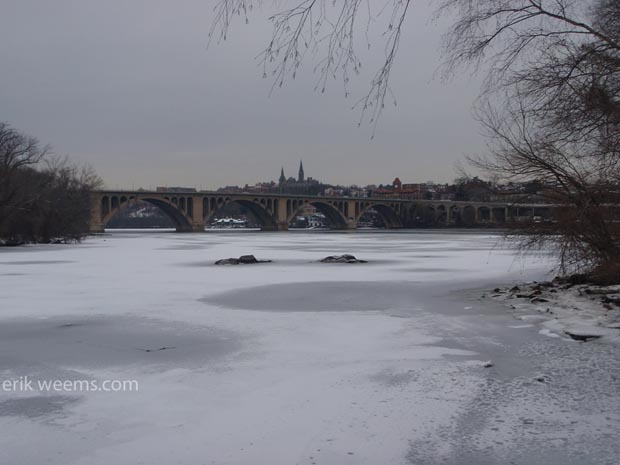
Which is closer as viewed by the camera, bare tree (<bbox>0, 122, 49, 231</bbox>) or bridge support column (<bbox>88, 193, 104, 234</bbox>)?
bare tree (<bbox>0, 122, 49, 231</bbox>)

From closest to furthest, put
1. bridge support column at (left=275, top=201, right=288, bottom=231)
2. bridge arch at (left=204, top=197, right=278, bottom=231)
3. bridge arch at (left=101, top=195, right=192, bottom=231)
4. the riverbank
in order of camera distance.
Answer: the riverbank, bridge arch at (left=101, top=195, right=192, bottom=231), bridge arch at (left=204, top=197, right=278, bottom=231), bridge support column at (left=275, top=201, right=288, bottom=231)

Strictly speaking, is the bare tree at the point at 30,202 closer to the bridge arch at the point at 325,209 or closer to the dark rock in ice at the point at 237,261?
the dark rock in ice at the point at 237,261

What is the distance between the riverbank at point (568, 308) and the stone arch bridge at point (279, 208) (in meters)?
65.2

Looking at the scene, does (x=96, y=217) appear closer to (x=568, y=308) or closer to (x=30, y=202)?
(x=30, y=202)

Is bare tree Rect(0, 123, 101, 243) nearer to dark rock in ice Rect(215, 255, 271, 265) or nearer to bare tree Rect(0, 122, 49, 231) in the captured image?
bare tree Rect(0, 122, 49, 231)

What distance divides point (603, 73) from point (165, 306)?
957 cm

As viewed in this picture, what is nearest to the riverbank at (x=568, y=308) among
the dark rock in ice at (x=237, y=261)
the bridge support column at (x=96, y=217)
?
the dark rock in ice at (x=237, y=261)

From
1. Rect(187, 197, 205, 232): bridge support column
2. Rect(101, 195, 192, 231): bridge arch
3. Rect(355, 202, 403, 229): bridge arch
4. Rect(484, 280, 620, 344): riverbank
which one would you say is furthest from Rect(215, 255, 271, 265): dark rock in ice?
Rect(355, 202, 403, 229): bridge arch

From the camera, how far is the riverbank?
979 centimetres

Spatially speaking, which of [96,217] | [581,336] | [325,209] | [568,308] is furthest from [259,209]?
[581,336]

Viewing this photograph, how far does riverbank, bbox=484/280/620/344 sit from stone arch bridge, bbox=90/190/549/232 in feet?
214

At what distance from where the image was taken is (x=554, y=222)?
52.7 feet

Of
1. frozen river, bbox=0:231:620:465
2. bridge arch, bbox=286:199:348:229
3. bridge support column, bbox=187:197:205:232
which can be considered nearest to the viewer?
frozen river, bbox=0:231:620:465

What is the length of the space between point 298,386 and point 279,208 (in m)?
114
